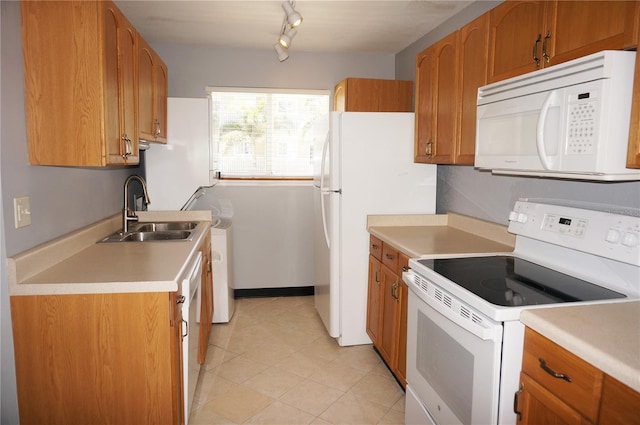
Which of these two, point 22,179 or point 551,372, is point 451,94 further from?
point 22,179

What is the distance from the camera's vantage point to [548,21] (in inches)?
66.6

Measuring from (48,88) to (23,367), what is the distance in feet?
3.68

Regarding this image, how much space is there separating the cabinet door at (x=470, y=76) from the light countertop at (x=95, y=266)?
1577mm

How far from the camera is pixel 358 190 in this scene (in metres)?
3.03

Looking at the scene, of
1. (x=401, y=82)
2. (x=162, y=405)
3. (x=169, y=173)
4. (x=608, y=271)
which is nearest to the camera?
(x=608, y=271)

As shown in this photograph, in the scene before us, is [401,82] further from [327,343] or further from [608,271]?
[608,271]

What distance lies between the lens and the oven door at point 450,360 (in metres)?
1.44

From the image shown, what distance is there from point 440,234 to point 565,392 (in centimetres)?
162

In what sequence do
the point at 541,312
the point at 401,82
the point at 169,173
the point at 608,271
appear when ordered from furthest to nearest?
the point at 401,82
the point at 169,173
the point at 608,271
the point at 541,312

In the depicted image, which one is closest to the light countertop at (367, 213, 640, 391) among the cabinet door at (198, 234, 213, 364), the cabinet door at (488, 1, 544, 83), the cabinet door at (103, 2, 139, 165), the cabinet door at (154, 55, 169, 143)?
the cabinet door at (488, 1, 544, 83)

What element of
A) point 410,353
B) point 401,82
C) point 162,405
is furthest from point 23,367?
point 401,82

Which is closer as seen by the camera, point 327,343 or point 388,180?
point 388,180

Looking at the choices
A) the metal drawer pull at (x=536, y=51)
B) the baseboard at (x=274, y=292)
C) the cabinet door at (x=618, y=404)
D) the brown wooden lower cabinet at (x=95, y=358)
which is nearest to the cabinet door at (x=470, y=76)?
the metal drawer pull at (x=536, y=51)

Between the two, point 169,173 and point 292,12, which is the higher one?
point 292,12
